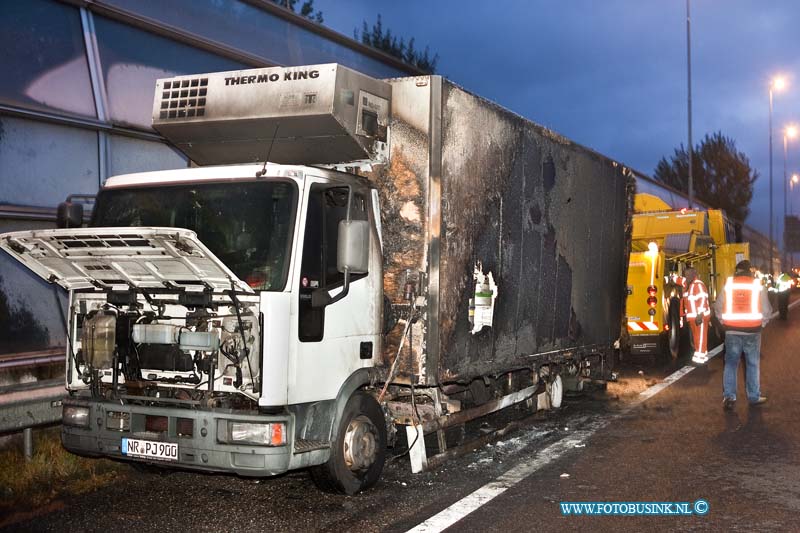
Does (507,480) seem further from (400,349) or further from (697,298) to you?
(697,298)

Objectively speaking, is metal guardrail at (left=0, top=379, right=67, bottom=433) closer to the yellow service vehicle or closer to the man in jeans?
the man in jeans

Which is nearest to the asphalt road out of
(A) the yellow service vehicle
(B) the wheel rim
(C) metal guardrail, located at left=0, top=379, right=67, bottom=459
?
(B) the wheel rim

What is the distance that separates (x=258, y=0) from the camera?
11.8 meters

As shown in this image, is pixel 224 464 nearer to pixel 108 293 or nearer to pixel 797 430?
pixel 108 293

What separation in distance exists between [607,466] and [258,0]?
324 inches

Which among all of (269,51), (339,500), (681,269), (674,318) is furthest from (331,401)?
(681,269)

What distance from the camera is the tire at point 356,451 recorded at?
5758 millimetres

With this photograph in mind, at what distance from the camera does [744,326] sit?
9.95 m

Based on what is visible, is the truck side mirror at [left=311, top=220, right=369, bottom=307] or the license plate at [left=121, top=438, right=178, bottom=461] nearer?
the license plate at [left=121, top=438, right=178, bottom=461]

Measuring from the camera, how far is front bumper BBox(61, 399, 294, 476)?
511 cm

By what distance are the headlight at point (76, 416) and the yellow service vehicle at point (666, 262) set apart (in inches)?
314

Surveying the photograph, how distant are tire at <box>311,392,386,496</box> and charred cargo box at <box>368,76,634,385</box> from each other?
1.47ft

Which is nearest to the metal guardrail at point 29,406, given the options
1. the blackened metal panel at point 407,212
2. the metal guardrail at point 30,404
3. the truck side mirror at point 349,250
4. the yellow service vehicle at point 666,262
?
the metal guardrail at point 30,404

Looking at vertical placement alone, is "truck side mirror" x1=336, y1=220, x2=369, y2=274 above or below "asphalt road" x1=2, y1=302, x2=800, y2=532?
above
